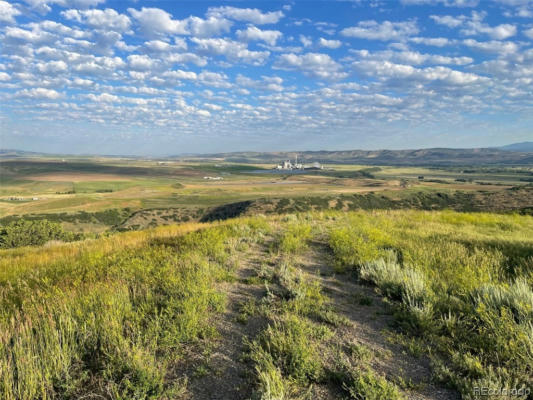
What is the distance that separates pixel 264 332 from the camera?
13.6 ft

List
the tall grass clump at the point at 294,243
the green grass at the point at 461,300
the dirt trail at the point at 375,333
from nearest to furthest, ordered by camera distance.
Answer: the dirt trail at the point at 375,333 < the green grass at the point at 461,300 < the tall grass clump at the point at 294,243

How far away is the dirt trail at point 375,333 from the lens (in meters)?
3.31

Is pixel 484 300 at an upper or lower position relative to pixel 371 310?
upper

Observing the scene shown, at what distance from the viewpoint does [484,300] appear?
4.84 m

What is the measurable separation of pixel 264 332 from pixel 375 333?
182cm

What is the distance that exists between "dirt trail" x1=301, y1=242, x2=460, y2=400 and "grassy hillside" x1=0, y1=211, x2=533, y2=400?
18 millimetres

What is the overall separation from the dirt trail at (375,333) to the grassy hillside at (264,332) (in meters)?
0.02

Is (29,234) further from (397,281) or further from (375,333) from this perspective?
(375,333)

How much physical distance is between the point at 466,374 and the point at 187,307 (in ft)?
12.9

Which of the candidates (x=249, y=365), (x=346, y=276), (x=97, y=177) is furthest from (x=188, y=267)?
(x=97, y=177)

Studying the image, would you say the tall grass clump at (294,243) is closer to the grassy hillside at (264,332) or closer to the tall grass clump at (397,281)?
the grassy hillside at (264,332)

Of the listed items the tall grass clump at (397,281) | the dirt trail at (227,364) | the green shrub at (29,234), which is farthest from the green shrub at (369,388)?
the green shrub at (29,234)

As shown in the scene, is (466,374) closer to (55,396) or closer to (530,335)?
(530,335)

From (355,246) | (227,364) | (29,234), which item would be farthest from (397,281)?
(29,234)
